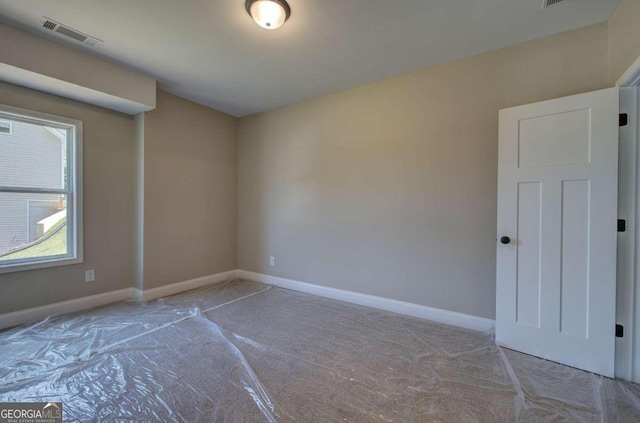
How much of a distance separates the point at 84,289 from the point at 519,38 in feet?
17.2

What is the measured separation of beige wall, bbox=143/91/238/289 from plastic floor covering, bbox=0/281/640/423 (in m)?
0.97

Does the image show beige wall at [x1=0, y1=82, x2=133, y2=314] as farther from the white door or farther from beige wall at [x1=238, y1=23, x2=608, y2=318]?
the white door

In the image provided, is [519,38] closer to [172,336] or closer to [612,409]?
[612,409]

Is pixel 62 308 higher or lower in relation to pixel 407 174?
lower

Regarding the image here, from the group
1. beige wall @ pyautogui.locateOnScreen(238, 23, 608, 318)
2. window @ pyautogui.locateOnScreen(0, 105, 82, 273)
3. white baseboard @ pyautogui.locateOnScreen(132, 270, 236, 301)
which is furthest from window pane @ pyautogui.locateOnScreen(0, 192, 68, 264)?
beige wall @ pyautogui.locateOnScreen(238, 23, 608, 318)

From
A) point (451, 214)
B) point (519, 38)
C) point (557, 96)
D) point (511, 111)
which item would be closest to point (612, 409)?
point (451, 214)

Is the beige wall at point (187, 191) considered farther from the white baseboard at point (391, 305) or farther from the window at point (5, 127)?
the window at point (5, 127)

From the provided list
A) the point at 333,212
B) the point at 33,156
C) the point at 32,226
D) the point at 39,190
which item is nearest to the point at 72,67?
the point at 33,156

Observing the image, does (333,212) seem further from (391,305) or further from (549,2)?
(549,2)

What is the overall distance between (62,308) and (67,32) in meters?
2.79

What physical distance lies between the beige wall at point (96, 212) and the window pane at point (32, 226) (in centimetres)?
20

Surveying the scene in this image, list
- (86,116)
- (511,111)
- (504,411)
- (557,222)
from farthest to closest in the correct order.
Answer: (86,116), (511,111), (557,222), (504,411)

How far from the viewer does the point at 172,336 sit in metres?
2.51

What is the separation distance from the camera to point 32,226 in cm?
286
